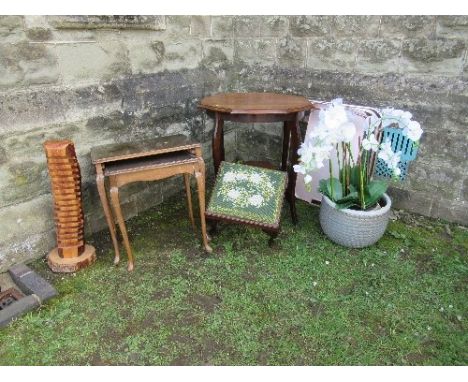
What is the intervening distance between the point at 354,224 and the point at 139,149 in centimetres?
A: 174

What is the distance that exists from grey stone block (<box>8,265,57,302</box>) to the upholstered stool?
1249mm

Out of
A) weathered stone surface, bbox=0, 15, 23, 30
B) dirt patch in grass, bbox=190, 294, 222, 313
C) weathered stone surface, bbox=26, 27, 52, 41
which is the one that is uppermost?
weathered stone surface, bbox=0, 15, 23, 30

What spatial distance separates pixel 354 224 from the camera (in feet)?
9.21

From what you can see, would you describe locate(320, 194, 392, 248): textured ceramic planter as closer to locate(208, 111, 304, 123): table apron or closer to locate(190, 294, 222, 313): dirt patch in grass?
locate(208, 111, 304, 123): table apron

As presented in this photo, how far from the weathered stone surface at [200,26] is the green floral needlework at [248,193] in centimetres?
138

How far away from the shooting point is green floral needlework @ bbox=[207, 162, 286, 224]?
2816mm

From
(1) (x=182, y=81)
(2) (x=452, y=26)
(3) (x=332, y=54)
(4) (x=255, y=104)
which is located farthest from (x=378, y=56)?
(1) (x=182, y=81)

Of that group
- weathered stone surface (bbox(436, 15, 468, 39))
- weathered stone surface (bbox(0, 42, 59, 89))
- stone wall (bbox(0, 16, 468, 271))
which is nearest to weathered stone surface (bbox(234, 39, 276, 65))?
stone wall (bbox(0, 16, 468, 271))

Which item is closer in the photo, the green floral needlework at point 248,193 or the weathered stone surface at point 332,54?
the green floral needlework at point 248,193

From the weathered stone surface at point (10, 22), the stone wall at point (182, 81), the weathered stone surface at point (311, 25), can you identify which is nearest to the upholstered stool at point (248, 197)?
the stone wall at point (182, 81)

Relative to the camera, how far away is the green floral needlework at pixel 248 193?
282cm

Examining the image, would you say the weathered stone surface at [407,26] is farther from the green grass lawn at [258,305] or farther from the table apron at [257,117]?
the green grass lawn at [258,305]

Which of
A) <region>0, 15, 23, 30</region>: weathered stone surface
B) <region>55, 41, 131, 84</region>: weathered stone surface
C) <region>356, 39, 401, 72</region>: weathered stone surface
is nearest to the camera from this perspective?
<region>0, 15, 23, 30</region>: weathered stone surface

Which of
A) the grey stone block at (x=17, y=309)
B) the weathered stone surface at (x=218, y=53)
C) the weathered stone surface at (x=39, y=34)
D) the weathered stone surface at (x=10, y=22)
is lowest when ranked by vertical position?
the grey stone block at (x=17, y=309)
